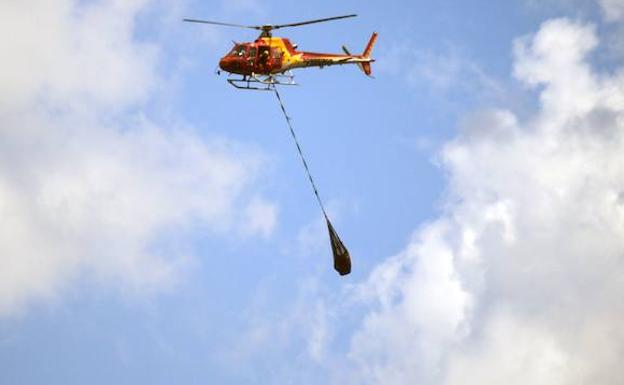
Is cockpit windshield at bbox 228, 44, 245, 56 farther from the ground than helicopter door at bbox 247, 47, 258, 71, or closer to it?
farther from the ground

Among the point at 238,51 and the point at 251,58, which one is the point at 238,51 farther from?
the point at 251,58

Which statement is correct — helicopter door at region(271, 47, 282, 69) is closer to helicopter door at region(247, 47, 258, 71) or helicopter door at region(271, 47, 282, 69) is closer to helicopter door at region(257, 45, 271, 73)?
helicopter door at region(257, 45, 271, 73)

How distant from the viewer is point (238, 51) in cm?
5822

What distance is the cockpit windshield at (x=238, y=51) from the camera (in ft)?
191

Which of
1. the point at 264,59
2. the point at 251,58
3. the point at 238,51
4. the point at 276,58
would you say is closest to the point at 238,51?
the point at 238,51

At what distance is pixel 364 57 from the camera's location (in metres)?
68.4

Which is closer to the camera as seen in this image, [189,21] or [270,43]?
[189,21]

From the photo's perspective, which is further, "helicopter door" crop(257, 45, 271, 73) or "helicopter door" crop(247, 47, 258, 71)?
"helicopter door" crop(257, 45, 271, 73)

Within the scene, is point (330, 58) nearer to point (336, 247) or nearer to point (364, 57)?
point (364, 57)

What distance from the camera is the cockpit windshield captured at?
5809 centimetres

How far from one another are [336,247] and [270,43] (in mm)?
18090

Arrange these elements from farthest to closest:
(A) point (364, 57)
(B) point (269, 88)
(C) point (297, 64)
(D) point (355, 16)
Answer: (A) point (364, 57) < (C) point (297, 64) < (B) point (269, 88) < (D) point (355, 16)

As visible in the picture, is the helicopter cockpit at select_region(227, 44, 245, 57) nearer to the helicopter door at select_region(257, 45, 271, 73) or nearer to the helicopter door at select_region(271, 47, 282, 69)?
the helicopter door at select_region(257, 45, 271, 73)

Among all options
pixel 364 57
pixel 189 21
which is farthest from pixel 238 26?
pixel 364 57
